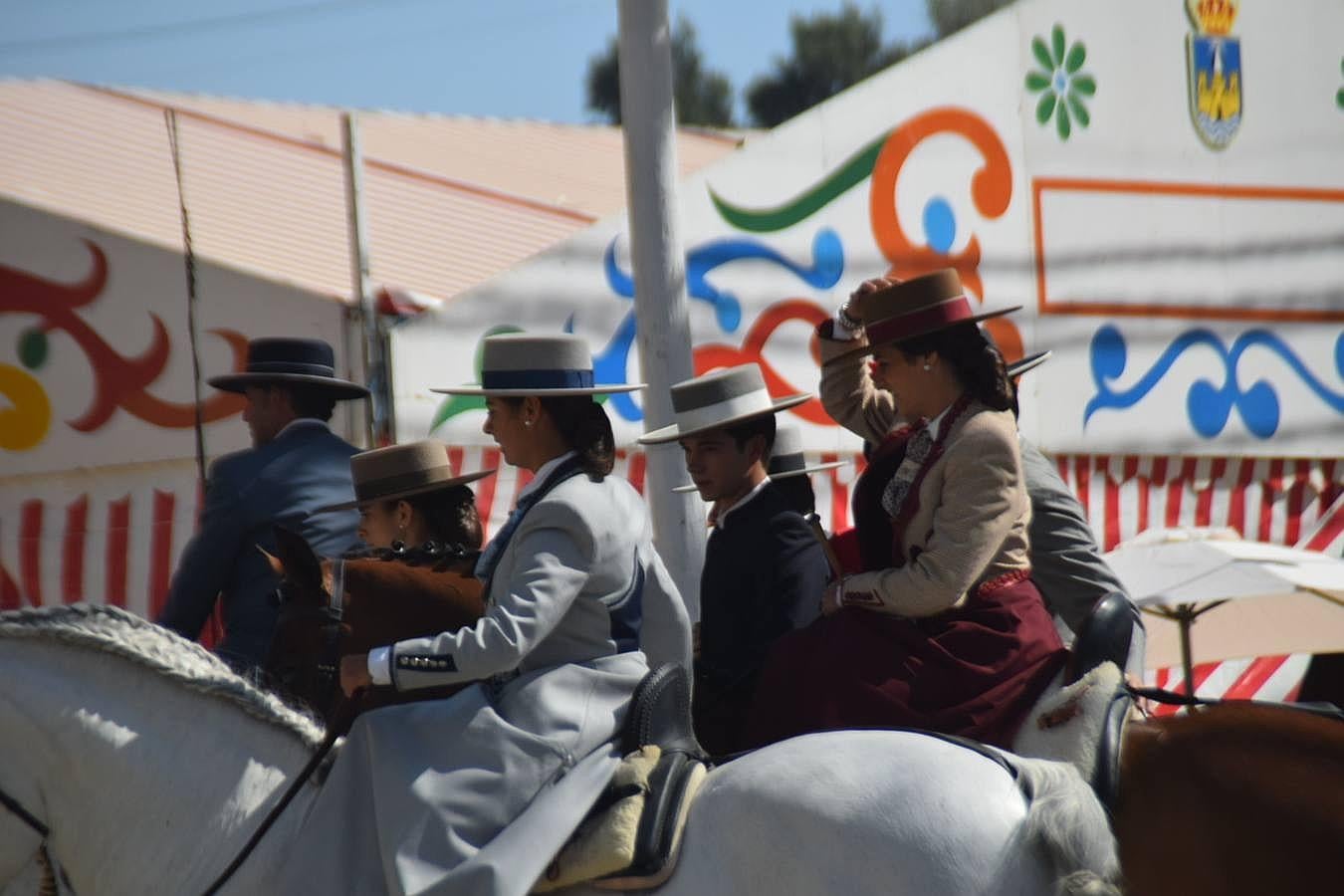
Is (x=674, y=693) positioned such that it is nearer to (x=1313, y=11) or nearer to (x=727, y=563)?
(x=727, y=563)

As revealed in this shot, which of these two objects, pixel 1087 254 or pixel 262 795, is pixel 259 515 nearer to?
pixel 262 795

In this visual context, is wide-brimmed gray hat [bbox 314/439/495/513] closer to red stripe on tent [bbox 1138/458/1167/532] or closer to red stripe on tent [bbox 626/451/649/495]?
red stripe on tent [bbox 626/451/649/495]

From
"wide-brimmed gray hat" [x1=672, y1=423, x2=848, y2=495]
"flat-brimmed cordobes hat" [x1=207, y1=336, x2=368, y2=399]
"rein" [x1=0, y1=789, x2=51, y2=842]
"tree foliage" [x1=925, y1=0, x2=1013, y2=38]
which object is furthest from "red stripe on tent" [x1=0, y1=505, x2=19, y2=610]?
"tree foliage" [x1=925, y1=0, x2=1013, y2=38]

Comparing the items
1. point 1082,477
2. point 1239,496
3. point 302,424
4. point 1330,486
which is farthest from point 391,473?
point 1330,486

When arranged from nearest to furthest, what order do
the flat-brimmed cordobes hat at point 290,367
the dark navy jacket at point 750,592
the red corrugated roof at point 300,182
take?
the dark navy jacket at point 750,592 < the flat-brimmed cordobes hat at point 290,367 < the red corrugated roof at point 300,182

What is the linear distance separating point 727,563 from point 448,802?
4.88 ft

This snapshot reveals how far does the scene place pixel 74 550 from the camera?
7.06m

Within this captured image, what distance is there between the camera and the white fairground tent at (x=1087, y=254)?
7.33 meters

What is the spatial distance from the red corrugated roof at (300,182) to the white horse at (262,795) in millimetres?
3438

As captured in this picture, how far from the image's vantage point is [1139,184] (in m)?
9.05

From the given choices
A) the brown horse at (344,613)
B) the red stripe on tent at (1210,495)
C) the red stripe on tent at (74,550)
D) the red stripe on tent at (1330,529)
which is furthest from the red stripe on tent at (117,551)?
the red stripe on tent at (1330,529)

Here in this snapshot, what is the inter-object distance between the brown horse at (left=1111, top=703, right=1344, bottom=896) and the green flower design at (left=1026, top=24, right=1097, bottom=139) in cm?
623

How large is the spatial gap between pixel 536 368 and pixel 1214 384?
Answer: 6.73 meters

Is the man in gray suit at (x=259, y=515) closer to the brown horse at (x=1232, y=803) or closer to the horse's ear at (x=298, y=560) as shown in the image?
the horse's ear at (x=298, y=560)
